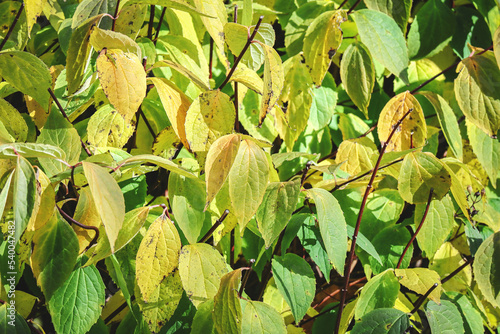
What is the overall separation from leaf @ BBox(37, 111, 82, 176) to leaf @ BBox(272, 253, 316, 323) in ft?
1.68

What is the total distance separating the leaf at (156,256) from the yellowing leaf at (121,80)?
0.72 ft

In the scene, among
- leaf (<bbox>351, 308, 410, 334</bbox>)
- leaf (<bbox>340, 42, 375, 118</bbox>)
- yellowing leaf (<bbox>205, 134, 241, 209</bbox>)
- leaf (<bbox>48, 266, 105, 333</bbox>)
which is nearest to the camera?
yellowing leaf (<bbox>205, 134, 241, 209</bbox>)

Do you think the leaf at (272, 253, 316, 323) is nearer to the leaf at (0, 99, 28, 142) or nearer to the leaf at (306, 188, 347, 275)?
the leaf at (306, 188, 347, 275)

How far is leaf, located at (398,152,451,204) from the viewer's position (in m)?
1.12

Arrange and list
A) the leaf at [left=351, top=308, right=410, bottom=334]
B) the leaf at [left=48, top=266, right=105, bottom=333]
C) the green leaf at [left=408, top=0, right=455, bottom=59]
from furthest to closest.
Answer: the green leaf at [left=408, top=0, right=455, bottom=59] < the leaf at [left=351, top=308, right=410, bottom=334] < the leaf at [left=48, top=266, right=105, bottom=333]

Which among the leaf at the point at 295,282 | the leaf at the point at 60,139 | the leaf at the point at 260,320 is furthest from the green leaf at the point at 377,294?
the leaf at the point at 60,139

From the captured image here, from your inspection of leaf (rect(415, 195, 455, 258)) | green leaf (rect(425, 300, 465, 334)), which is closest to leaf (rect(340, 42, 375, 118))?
leaf (rect(415, 195, 455, 258))

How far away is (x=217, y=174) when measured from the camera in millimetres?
834

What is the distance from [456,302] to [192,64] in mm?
993

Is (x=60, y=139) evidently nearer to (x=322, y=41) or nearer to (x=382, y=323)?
(x=322, y=41)

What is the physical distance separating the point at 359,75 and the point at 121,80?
72 centimetres

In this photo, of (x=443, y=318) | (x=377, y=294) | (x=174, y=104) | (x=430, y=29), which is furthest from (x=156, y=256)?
(x=430, y=29)

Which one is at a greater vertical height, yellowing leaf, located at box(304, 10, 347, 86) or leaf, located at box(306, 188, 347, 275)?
yellowing leaf, located at box(304, 10, 347, 86)

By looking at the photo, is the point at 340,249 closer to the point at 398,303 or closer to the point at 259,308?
the point at 259,308
